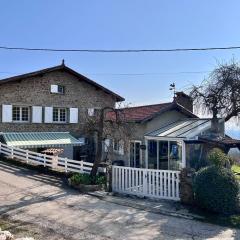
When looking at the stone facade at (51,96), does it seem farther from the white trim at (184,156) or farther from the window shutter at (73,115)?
the white trim at (184,156)

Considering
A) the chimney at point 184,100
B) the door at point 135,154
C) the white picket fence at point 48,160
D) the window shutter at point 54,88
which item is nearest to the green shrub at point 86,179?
the white picket fence at point 48,160

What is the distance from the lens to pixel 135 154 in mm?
25500

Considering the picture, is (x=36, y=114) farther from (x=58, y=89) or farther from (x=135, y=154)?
(x=135, y=154)

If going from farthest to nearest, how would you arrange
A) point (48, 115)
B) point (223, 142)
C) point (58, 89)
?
point (58, 89), point (48, 115), point (223, 142)

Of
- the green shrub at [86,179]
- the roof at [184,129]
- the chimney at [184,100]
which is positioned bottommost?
the green shrub at [86,179]

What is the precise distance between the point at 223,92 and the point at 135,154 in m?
8.02

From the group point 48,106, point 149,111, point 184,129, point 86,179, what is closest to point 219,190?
point 86,179

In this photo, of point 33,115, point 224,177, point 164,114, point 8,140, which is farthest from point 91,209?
point 33,115

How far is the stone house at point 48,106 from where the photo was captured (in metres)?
28.9

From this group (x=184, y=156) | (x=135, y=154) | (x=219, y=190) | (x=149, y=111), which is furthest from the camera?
(x=149, y=111)

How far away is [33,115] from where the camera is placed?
30141mm

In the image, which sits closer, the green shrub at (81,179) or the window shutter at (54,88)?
the green shrub at (81,179)

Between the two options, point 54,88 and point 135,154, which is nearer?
point 135,154

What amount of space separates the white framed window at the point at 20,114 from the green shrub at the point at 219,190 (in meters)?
20.1
